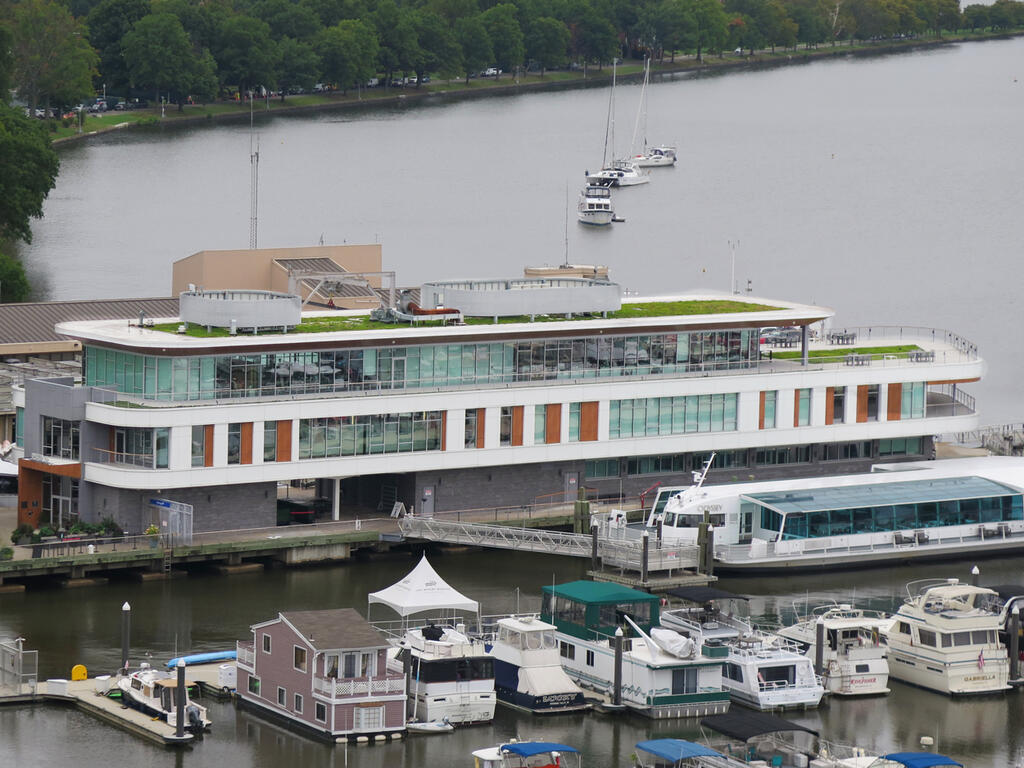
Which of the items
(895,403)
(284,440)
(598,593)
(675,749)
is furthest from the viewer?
(895,403)

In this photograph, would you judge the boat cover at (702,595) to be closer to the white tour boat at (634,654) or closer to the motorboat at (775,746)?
the white tour boat at (634,654)

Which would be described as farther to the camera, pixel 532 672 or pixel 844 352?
pixel 844 352

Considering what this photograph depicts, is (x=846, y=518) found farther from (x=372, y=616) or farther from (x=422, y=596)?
(x=422, y=596)

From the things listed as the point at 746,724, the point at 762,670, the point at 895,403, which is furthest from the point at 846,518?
the point at 746,724

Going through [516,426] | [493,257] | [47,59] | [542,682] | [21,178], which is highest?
[47,59]

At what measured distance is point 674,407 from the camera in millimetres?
77188

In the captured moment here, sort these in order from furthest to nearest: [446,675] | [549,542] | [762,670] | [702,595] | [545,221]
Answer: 1. [545,221]
2. [549,542]
3. [702,595]
4. [762,670]
5. [446,675]

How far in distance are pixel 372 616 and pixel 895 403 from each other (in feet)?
78.5

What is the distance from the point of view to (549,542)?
232 ft

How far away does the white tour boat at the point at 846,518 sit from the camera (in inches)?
2808

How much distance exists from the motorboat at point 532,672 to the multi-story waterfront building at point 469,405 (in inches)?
625

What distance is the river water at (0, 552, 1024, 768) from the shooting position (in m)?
52.8

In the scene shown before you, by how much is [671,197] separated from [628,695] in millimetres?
124384

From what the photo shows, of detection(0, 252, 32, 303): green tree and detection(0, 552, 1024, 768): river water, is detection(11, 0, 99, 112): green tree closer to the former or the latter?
detection(0, 252, 32, 303): green tree
